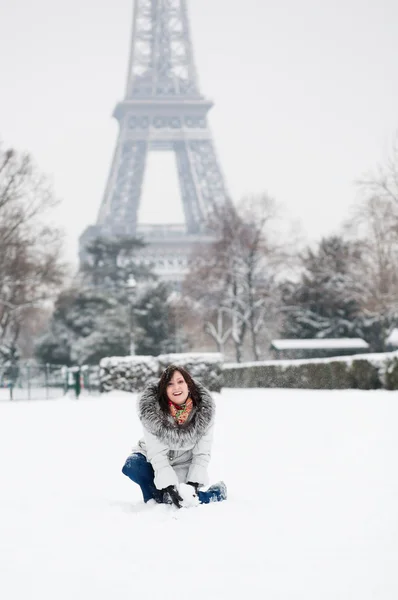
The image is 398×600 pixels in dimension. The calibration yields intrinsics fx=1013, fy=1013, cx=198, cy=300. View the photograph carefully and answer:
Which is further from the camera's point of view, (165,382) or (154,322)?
(154,322)

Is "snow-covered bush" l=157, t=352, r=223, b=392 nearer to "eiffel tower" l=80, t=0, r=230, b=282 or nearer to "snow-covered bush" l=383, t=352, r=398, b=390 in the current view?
"snow-covered bush" l=383, t=352, r=398, b=390

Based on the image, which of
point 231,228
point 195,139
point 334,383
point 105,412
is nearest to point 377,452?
point 105,412

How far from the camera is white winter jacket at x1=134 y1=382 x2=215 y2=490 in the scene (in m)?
5.81

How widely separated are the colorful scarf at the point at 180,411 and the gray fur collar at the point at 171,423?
0.07 ft

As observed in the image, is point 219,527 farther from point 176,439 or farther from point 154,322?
point 154,322

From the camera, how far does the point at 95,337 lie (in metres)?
44.1

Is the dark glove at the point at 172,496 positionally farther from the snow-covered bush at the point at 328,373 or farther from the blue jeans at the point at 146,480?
the snow-covered bush at the point at 328,373

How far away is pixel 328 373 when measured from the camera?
74.9 ft

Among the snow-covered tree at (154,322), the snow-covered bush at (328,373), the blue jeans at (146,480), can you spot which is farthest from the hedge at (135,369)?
the snow-covered tree at (154,322)

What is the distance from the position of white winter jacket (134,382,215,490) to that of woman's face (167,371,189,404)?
0.10 m

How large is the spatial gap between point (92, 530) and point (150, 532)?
1.18 ft

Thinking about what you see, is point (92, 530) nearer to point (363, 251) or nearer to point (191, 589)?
point (191, 589)

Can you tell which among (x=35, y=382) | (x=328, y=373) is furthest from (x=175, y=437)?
(x=35, y=382)

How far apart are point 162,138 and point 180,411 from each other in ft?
248
